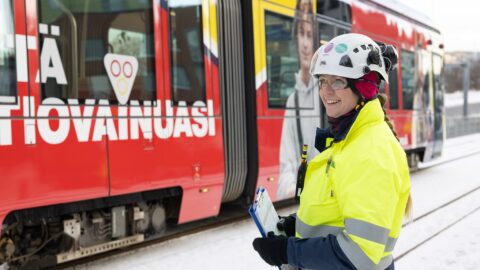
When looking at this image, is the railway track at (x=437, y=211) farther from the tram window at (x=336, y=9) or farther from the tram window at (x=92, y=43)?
the tram window at (x=336, y=9)

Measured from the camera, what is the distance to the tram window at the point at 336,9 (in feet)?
23.3

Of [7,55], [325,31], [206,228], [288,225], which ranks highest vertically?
[325,31]

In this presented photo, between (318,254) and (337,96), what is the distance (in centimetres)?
57

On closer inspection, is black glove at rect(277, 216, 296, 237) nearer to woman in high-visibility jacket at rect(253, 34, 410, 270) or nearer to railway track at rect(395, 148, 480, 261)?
woman in high-visibility jacket at rect(253, 34, 410, 270)

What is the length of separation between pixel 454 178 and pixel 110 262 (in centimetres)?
812

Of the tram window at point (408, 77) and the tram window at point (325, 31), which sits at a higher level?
the tram window at point (325, 31)

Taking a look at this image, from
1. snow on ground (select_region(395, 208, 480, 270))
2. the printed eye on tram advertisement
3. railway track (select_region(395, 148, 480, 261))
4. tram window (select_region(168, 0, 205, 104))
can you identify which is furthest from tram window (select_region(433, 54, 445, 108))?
tram window (select_region(168, 0, 205, 104))

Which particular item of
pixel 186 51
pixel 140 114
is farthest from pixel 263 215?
pixel 186 51

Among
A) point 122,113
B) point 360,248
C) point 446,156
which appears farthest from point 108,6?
point 446,156

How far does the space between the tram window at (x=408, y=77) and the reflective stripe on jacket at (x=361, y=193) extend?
8.68 metres

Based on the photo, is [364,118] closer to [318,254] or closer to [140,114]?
[318,254]

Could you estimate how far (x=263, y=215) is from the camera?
6.42 feet

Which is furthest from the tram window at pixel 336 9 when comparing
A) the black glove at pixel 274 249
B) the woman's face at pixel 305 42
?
the black glove at pixel 274 249

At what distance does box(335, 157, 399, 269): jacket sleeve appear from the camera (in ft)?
5.13
